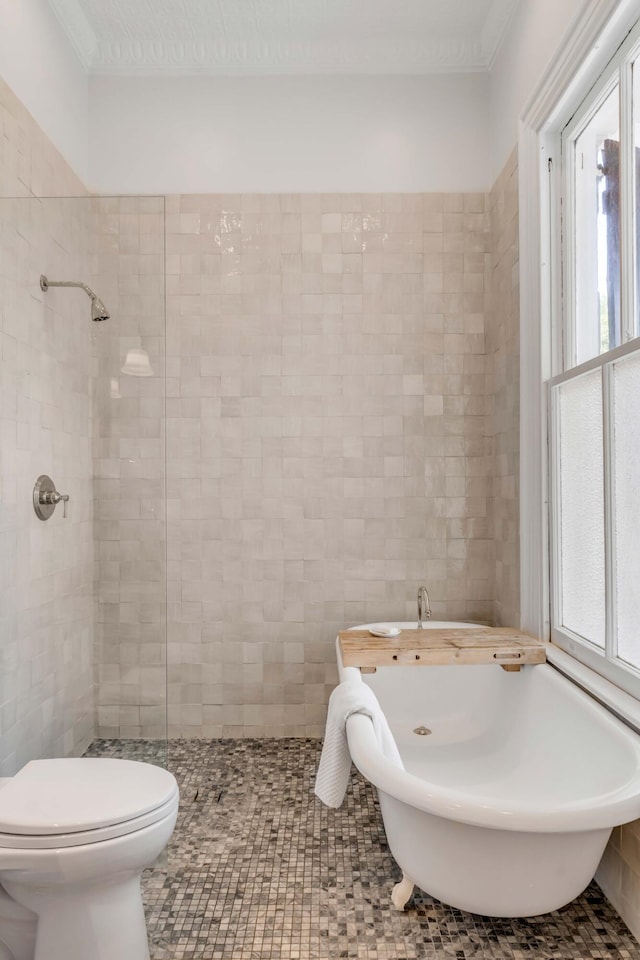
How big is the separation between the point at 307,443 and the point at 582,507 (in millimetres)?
1293

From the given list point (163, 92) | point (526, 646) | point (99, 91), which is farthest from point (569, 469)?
point (99, 91)

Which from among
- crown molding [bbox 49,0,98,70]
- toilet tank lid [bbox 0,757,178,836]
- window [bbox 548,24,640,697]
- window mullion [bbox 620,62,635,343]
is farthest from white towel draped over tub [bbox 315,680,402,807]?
crown molding [bbox 49,0,98,70]

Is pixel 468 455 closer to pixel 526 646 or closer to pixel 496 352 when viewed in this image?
pixel 496 352

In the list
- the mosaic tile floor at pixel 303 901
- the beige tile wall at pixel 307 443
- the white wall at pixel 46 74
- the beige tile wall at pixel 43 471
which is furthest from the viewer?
the beige tile wall at pixel 307 443

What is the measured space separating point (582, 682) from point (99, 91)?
127 inches

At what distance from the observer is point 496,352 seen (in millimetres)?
2906

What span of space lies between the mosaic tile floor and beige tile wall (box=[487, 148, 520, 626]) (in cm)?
106

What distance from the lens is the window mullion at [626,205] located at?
1.82 metres

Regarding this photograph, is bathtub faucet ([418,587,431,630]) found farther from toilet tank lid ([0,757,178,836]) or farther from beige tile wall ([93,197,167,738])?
toilet tank lid ([0,757,178,836])

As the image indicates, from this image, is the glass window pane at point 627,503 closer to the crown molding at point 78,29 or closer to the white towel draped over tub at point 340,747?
the white towel draped over tub at point 340,747

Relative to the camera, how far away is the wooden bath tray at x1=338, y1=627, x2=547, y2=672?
230cm

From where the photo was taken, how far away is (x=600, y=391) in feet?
6.65

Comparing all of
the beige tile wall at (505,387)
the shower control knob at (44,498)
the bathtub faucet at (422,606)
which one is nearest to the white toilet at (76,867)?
the shower control knob at (44,498)

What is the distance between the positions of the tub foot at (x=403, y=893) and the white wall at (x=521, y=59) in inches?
101
